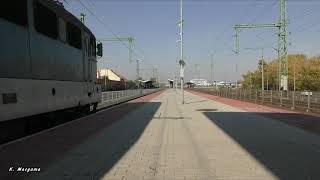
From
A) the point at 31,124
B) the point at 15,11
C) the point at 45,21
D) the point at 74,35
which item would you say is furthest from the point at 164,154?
the point at 74,35

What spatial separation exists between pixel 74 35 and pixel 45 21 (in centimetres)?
427

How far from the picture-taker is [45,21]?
13305 mm

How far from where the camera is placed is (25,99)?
11211mm

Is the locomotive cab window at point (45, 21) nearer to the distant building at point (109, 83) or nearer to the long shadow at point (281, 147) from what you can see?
the long shadow at point (281, 147)

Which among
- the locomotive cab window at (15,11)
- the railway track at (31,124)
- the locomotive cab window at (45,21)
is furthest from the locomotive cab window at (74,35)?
the locomotive cab window at (15,11)

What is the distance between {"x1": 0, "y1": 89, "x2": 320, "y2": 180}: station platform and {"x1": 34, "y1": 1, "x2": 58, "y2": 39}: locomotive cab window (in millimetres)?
2782

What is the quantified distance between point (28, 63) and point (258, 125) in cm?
985

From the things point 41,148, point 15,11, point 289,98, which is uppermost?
point 15,11

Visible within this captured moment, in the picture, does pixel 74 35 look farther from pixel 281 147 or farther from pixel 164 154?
pixel 281 147

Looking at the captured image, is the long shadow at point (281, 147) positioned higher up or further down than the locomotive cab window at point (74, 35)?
further down

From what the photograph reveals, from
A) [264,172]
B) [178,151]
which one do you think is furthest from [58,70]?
[264,172]

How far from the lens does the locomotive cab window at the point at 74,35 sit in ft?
54.4

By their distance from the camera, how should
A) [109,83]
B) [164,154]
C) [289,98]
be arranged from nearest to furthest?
1. [164,154]
2. [289,98]
3. [109,83]

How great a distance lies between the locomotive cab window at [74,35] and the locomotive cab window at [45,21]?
1962 millimetres
